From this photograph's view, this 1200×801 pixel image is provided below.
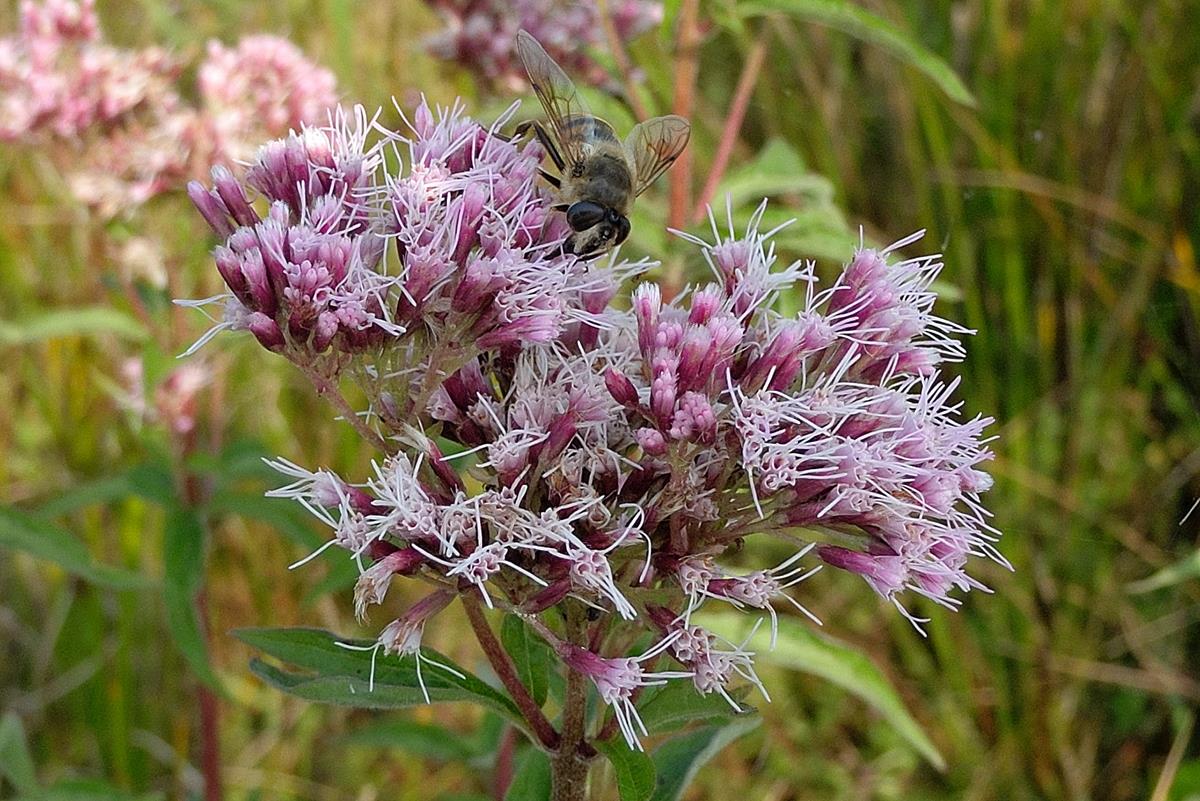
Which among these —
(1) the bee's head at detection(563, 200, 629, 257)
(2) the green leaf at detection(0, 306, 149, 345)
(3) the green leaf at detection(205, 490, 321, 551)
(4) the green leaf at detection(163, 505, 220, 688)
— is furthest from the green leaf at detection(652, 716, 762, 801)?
(2) the green leaf at detection(0, 306, 149, 345)

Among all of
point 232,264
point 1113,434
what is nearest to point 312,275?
point 232,264

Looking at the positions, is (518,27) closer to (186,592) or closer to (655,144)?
(655,144)

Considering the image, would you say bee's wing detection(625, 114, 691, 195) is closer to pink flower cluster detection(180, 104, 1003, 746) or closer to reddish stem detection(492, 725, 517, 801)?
pink flower cluster detection(180, 104, 1003, 746)

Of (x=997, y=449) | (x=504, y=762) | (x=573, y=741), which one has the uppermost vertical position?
(x=573, y=741)

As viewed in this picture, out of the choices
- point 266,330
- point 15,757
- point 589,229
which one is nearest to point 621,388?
point 589,229

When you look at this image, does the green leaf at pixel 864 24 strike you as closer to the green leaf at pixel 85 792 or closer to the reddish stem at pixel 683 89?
the reddish stem at pixel 683 89

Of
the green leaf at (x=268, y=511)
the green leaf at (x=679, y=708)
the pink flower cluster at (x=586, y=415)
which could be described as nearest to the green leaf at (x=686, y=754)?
the green leaf at (x=679, y=708)
